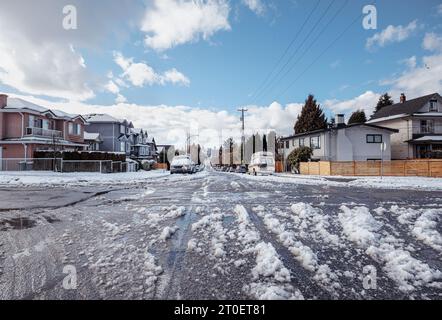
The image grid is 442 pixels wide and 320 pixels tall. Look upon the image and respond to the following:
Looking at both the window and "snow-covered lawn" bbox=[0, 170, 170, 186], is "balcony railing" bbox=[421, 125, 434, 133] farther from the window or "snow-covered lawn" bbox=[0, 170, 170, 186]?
the window

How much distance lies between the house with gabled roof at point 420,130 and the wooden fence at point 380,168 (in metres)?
9.94

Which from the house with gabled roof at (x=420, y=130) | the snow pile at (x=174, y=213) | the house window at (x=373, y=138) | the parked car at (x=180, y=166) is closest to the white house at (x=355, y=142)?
the house window at (x=373, y=138)

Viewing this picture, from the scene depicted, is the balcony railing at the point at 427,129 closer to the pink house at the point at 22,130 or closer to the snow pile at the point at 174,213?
the snow pile at the point at 174,213

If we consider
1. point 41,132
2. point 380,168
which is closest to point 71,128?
point 41,132

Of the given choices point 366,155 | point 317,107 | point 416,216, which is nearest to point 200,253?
point 416,216

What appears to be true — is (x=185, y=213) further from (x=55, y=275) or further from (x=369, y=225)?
(x=369, y=225)

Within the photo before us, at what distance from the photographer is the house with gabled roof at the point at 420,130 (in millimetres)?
33562

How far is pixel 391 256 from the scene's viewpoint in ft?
11.8

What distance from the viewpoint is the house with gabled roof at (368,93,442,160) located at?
33562 millimetres

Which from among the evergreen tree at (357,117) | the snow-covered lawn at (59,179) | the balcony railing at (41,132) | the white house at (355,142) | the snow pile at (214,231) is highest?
the evergreen tree at (357,117)

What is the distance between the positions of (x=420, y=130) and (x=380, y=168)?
1378 centimetres

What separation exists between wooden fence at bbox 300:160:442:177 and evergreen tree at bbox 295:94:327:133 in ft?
95.8

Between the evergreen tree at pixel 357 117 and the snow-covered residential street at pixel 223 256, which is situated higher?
the evergreen tree at pixel 357 117

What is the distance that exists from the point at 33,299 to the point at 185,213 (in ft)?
14.2
